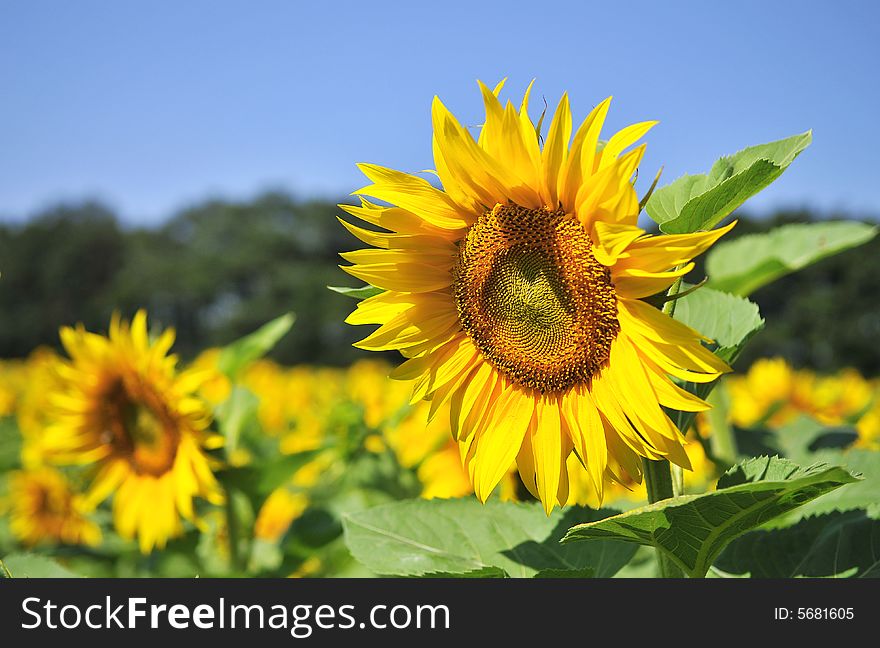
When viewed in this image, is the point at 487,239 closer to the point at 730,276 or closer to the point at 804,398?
the point at 730,276

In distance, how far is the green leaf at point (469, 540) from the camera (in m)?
1.45

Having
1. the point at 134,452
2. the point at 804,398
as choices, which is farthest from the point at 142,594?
the point at 804,398

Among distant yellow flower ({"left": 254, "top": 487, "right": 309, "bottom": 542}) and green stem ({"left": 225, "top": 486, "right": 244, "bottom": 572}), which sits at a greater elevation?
distant yellow flower ({"left": 254, "top": 487, "right": 309, "bottom": 542})

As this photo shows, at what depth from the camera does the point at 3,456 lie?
324cm

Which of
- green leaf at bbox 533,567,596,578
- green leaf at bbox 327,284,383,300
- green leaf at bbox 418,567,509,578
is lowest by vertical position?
green leaf at bbox 533,567,596,578

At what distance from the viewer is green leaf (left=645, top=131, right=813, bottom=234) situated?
3.70 ft

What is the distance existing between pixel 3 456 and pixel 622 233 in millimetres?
2994

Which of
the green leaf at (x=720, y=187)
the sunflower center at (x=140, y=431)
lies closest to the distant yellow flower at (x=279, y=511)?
the sunflower center at (x=140, y=431)

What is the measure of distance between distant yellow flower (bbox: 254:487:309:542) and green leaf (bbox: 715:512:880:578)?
310cm

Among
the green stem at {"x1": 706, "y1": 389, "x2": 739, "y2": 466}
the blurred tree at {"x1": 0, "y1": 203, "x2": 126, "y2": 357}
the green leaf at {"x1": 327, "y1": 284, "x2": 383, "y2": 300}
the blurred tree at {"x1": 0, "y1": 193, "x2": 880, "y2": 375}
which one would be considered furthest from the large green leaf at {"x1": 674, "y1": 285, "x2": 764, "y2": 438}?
the blurred tree at {"x1": 0, "y1": 203, "x2": 126, "y2": 357}

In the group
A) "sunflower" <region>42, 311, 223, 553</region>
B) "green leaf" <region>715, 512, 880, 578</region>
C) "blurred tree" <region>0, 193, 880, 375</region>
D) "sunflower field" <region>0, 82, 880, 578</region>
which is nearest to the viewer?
"sunflower field" <region>0, 82, 880, 578</region>

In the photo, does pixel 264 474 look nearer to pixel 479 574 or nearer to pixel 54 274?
pixel 479 574

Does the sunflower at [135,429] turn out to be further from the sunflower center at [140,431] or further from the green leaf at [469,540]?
the green leaf at [469,540]

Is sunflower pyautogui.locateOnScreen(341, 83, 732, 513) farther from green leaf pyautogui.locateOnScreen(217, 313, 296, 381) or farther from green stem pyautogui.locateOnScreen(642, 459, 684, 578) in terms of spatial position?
green leaf pyautogui.locateOnScreen(217, 313, 296, 381)
